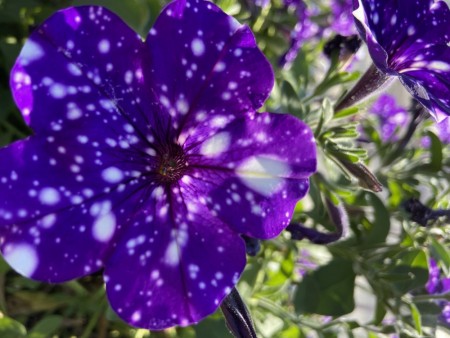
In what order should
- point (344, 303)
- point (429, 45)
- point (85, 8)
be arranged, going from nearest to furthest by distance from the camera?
point (85, 8) < point (429, 45) < point (344, 303)

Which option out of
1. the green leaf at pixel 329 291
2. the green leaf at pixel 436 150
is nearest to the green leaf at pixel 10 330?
the green leaf at pixel 329 291

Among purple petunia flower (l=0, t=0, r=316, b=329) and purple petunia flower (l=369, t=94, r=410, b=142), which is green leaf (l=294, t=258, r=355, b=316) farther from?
purple petunia flower (l=369, t=94, r=410, b=142)

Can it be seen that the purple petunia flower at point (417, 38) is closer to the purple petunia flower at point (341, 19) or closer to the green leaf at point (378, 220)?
the green leaf at point (378, 220)

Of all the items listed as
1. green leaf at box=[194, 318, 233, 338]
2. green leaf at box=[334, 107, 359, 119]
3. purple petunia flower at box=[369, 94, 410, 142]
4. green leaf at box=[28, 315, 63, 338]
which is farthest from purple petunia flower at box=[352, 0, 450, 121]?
purple petunia flower at box=[369, 94, 410, 142]

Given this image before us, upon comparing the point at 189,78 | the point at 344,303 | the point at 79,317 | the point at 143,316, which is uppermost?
the point at 189,78

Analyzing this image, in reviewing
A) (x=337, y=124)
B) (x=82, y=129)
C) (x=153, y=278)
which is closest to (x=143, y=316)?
(x=153, y=278)

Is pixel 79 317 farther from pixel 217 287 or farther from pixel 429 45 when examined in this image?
pixel 429 45

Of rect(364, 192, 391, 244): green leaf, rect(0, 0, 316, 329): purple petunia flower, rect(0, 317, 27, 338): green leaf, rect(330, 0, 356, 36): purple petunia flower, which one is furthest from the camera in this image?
rect(330, 0, 356, 36): purple petunia flower
